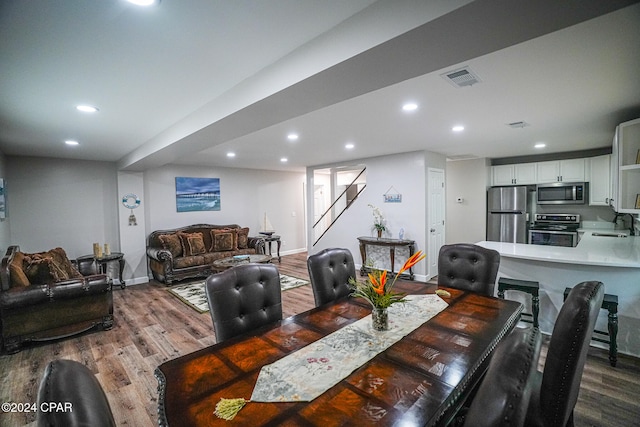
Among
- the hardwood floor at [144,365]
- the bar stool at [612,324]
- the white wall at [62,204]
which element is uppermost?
the white wall at [62,204]

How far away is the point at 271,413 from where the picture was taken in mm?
1011

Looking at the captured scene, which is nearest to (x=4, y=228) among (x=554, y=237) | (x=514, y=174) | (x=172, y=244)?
(x=172, y=244)

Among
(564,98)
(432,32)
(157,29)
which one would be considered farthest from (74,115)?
→ (564,98)

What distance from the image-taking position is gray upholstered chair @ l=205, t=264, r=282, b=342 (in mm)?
1757

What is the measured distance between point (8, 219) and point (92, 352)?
131 inches

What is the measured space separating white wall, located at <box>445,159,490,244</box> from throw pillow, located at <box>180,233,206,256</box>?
19.1 feet

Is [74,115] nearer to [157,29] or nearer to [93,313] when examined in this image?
[157,29]

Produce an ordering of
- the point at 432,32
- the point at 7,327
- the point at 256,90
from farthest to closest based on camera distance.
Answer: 1. the point at 7,327
2. the point at 256,90
3. the point at 432,32

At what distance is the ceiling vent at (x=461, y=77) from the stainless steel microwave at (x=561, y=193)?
507cm

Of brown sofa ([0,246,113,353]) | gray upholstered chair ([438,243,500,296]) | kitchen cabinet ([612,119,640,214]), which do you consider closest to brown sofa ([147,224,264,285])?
brown sofa ([0,246,113,353])

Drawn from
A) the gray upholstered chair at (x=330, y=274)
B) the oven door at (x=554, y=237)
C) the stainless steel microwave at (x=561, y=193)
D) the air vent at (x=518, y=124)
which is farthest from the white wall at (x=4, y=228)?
the stainless steel microwave at (x=561, y=193)

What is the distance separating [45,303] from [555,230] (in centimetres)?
829

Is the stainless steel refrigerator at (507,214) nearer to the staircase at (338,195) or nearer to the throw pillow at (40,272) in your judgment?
the staircase at (338,195)

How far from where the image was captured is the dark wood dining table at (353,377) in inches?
39.1
